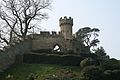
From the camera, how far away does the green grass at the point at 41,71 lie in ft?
118

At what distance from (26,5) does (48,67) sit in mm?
15998

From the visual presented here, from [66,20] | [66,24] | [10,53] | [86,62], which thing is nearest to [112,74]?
[86,62]

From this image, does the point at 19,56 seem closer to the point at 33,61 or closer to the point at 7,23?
the point at 33,61

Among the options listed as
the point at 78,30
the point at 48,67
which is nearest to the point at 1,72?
the point at 48,67

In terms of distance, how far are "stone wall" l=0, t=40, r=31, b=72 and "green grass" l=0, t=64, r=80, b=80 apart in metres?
0.69

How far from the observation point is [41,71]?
38031 mm

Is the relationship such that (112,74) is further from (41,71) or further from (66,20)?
(66,20)

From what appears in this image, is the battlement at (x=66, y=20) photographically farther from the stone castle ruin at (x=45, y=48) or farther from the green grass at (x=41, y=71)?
the green grass at (x=41, y=71)

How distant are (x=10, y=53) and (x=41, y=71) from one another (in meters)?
4.49

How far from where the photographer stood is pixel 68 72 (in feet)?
124

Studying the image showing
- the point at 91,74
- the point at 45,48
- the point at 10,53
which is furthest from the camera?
the point at 45,48

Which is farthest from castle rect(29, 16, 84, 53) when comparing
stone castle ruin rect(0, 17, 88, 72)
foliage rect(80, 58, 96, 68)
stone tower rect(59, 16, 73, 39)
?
foliage rect(80, 58, 96, 68)

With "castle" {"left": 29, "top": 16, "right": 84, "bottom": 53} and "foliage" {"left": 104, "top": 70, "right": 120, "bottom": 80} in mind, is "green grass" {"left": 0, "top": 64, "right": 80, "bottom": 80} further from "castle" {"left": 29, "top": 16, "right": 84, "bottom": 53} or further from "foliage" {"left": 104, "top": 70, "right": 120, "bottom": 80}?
"castle" {"left": 29, "top": 16, "right": 84, "bottom": 53}

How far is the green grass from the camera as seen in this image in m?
36.0
